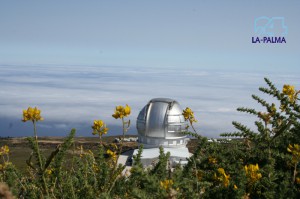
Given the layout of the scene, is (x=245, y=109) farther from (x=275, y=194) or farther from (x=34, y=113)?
(x=34, y=113)

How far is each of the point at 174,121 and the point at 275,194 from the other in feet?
111

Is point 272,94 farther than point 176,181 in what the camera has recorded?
Yes

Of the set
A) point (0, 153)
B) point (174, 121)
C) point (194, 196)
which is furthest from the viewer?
point (174, 121)

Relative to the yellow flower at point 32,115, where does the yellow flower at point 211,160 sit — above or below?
below

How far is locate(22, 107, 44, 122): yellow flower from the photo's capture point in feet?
10.1

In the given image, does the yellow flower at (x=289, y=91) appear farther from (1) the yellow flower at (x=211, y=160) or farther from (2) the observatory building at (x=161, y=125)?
(2) the observatory building at (x=161, y=125)

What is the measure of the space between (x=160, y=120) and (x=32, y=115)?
33540 mm

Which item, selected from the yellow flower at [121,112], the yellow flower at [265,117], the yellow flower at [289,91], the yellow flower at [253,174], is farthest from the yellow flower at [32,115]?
the yellow flower at [289,91]

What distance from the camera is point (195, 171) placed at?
12.1 feet

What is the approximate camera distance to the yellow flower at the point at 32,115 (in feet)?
10.1

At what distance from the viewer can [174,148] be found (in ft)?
124

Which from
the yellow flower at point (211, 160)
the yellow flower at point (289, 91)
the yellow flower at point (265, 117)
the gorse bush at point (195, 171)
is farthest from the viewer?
the yellow flower at point (289, 91)

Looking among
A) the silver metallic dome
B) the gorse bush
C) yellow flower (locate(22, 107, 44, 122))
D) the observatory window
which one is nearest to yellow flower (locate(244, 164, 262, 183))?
the gorse bush

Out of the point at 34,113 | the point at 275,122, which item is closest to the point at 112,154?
the point at 34,113
